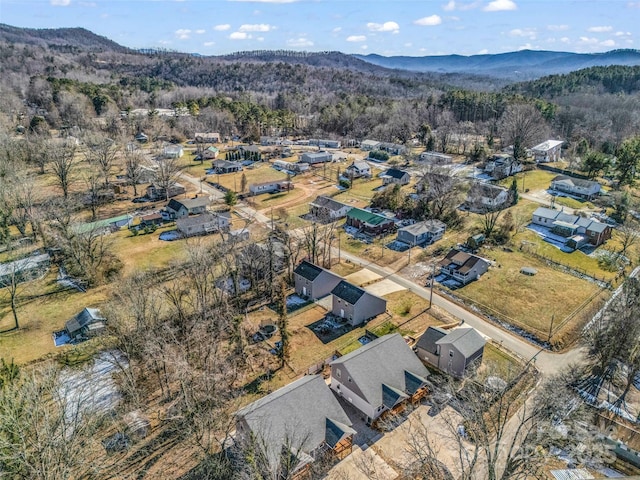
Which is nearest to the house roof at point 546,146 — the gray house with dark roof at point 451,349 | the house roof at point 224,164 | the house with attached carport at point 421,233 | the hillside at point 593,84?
the house with attached carport at point 421,233

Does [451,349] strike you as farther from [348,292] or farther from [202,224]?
[202,224]

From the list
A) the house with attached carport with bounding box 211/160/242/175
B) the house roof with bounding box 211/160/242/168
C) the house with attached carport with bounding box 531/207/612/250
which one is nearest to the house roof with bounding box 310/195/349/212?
the house with attached carport with bounding box 211/160/242/175

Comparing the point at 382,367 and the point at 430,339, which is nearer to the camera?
the point at 382,367

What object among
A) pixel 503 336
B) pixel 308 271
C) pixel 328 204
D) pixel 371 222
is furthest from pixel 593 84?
pixel 308 271

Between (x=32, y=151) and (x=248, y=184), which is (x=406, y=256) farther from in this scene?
(x=32, y=151)

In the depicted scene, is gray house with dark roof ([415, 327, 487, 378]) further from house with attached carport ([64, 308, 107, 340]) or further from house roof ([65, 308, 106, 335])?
house roof ([65, 308, 106, 335])

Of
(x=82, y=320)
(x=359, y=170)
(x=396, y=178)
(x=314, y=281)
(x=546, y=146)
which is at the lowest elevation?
(x=82, y=320)

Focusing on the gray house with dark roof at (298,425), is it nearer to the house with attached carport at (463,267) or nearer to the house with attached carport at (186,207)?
the house with attached carport at (463,267)
